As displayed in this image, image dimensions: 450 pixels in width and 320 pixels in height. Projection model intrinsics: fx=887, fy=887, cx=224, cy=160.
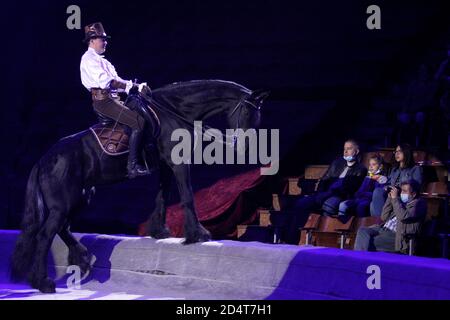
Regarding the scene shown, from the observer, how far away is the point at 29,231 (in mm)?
8328

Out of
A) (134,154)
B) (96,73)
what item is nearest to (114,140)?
(134,154)

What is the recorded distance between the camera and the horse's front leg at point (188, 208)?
8203 millimetres

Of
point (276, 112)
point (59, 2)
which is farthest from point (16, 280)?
point (59, 2)

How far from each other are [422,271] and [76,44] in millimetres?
9350

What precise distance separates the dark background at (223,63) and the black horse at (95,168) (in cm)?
360

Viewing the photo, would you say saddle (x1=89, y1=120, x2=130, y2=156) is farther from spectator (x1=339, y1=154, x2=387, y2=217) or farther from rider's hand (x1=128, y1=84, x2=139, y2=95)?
spectator (x1=339, y1=154, x2=387, y2=217)

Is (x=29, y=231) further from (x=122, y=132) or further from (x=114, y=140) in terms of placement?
(x=122, y=132)

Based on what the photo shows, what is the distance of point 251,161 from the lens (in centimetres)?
1160

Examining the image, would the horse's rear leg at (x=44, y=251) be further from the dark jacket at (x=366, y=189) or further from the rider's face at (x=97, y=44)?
the dark jacket at (x=366, y=189)

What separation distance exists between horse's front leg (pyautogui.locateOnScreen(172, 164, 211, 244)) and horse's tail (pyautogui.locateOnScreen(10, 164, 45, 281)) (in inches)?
52.1

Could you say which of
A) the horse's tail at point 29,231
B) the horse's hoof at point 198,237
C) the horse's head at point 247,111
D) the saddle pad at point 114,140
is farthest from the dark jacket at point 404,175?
the horse's tail at point 29,231

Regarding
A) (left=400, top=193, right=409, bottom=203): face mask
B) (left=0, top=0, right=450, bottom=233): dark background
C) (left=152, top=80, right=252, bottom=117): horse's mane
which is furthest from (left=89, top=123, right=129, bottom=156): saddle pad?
(left=0, top=0, right=450, bottom=233): dark background

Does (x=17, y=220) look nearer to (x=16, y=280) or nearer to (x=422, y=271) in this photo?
(x=16, y=280)

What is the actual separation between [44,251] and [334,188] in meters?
3.36
